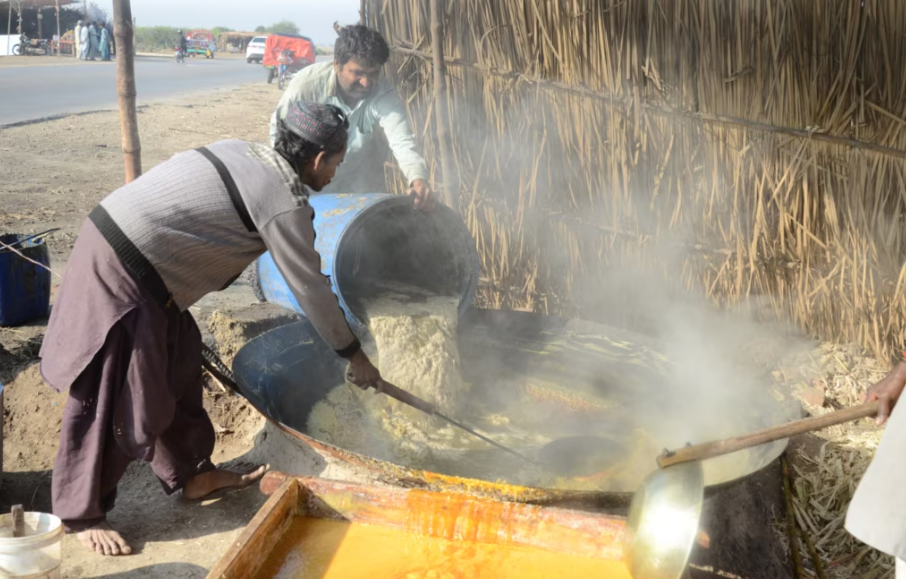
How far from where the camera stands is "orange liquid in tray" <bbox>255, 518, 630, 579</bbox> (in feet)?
7.68

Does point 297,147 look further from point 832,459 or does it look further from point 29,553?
point 832,459

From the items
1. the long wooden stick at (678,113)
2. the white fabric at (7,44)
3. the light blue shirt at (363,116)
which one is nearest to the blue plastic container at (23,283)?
the light blue shirt at (363,116)

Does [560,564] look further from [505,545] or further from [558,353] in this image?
[558,353]

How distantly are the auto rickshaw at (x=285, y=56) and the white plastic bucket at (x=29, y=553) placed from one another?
88.8 feet

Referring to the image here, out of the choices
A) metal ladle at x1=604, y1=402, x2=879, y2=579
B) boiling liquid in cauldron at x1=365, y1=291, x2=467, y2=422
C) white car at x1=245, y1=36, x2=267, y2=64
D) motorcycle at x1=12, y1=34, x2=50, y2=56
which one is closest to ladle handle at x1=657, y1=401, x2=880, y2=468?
metal ladle at x1=604, y1=402, x2=879, y2=579

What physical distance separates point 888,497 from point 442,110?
3989 millimetres

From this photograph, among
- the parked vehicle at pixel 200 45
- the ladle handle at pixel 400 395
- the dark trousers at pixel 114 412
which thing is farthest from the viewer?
the parked vehicle at pixel 200 45

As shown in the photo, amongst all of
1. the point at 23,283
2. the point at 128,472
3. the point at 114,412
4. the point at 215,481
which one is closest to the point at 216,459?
the point at 128,472

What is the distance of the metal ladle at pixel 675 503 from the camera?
2.12 meters

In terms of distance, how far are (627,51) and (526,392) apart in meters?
2.09

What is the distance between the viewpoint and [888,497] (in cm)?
185

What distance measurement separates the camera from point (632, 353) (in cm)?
404

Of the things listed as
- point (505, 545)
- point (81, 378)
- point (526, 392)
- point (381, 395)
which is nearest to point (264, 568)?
point (505, 545)

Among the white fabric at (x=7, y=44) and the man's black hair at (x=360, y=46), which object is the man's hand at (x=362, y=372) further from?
the white fabric at (x=7, y=44)
